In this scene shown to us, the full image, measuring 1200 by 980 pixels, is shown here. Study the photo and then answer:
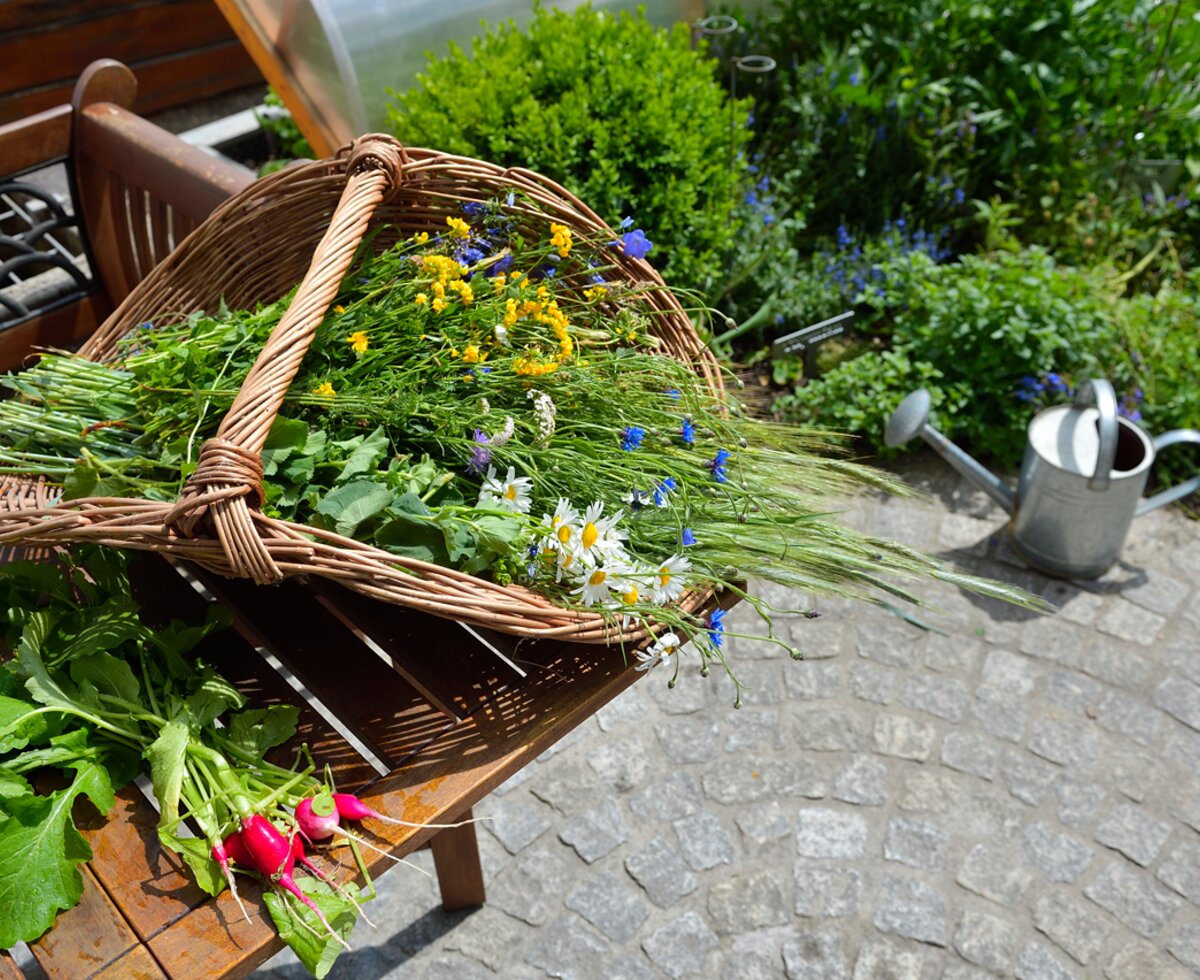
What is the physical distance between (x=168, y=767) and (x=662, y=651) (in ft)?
2.34

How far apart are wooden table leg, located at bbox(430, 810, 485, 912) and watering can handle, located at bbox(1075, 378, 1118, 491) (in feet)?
6.48

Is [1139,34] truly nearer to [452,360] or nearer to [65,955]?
[452,360]

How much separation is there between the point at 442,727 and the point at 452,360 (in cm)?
62

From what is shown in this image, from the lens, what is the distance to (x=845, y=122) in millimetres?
4059

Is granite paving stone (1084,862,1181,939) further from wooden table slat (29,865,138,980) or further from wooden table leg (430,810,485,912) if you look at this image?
wooden table slat (29,865,138,980)

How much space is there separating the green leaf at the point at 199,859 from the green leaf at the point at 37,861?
0.34ft

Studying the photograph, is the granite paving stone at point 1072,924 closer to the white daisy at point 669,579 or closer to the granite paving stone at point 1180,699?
the granite paving stone at point 1180,699

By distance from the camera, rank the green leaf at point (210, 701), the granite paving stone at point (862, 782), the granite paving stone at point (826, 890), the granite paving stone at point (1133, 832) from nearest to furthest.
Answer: the green leaf at point (210, 701) < the granite paving stone at point (826, 890) < the granite paving stone at point (1133, 832) < the granite paving stone at point (862, 782)

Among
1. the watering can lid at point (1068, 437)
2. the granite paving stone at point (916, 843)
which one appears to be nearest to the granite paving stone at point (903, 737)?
the granite paving stone at point (916, 843)

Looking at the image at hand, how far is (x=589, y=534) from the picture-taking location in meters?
1.50

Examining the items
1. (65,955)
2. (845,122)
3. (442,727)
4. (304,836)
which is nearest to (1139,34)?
(845,122)

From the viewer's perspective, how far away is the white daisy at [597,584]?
4.91ft

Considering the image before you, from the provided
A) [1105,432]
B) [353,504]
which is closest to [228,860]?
[353,504]

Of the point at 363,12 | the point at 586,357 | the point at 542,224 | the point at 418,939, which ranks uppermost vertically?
the point at 363,12
